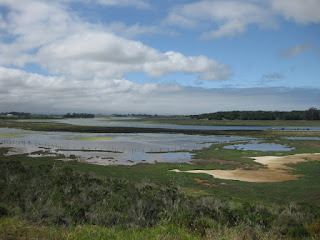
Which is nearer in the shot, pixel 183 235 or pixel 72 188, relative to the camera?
pixel 183 235

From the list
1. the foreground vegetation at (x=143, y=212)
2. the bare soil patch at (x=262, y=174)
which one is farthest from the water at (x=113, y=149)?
the foreground vegetation at (x=143, y=212)

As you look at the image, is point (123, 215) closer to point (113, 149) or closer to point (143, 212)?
point (143, 212)

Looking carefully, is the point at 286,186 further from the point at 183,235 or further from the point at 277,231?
the point at 183,235

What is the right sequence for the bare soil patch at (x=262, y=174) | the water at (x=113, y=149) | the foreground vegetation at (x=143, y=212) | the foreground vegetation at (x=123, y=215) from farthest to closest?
the water at (x=113, y=149)
the bare soil patch at (x=262, y=174)
the foreground vegetation at (x=143, y=212)
the foreground vegetation at (x=123, y=215)

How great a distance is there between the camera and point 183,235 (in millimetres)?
7910

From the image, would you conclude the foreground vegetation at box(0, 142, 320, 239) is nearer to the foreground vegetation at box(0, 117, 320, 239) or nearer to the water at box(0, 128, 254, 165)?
the foreground vegetation at box(0, 117, 320, 239)

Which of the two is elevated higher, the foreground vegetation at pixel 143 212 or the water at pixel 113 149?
the foreground vegetation at pixel 143 212

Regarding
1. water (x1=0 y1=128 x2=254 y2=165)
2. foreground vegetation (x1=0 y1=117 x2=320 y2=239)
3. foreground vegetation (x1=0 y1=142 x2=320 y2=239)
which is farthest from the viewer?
water (x1=0 y1=128 x2=254 y2=165)

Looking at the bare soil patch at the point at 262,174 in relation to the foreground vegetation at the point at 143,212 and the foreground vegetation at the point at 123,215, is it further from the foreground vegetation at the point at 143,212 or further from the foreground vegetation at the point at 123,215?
the foreground vegetation at the point at 123,215

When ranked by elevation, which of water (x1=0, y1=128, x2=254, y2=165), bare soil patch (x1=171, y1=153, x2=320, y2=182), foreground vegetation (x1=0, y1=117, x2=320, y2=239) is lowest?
water (x1=0, y1=128, x2=254, y2=165)

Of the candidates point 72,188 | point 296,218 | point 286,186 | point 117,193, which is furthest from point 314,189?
point 72,188

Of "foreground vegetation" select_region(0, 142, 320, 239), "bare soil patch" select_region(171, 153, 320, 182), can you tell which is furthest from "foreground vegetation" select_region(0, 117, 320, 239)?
"bare soil patch" select_region(171, 153, 320, 182)

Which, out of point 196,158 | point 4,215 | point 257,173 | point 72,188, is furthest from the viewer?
point 196,158

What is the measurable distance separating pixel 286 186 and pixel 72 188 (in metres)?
18.4
